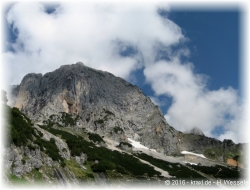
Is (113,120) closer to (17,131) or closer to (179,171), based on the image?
(179,171)

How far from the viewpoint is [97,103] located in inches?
6560

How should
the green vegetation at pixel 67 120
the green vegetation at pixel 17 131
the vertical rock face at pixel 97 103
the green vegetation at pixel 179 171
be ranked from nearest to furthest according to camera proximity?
1. the green vegetation at pixel 17 131
2. the green vegetation at pixel 179 171
3. the green vegetation at pixel 67 120
4. the vertical rock face at pixel 97 103

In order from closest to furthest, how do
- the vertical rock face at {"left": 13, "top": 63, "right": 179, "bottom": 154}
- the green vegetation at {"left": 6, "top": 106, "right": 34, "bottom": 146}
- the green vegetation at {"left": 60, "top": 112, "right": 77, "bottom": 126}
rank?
the green vegetation at {"left": 6, "top": 106, "right": 34, "bottom": 146}
the green vegetation at {"left": 60, "top": 112, "right": 77, "bottom": 126}
the vertical rock face at {"left": 13, "top": 63, "right": 179, "bottom": 154}

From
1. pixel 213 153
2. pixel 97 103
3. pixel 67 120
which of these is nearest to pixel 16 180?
pixel 67 120

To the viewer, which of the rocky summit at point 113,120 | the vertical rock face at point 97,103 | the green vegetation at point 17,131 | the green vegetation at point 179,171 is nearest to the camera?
the green vegetation at point 17,131

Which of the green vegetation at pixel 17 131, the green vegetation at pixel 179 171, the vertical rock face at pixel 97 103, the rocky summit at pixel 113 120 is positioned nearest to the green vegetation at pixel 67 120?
the rocky summit at pixel 113 120

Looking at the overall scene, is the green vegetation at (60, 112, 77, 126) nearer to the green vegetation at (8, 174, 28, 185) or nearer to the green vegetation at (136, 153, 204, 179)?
the green vegetation at (136, 153, 204, 179)

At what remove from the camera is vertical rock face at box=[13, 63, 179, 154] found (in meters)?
152

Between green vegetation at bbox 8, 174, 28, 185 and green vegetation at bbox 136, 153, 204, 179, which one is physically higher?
green vegetation at bbox 136, 153, 204, 179

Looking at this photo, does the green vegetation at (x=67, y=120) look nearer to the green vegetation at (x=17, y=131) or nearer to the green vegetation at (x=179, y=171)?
the green vegetation at (x=179, y=171)

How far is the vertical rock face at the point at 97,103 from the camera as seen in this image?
152m

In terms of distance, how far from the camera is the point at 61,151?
52.8 m

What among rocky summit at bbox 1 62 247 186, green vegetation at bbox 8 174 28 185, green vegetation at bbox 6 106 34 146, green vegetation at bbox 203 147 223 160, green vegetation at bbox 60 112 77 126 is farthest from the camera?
green vegetation at bbox 203 147 223 160

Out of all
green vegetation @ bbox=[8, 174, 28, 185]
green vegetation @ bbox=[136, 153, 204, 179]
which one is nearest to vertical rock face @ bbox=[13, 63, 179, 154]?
green vegetation @ bbox=[136, 153, 204, 179]
